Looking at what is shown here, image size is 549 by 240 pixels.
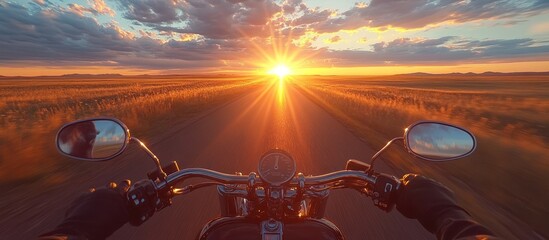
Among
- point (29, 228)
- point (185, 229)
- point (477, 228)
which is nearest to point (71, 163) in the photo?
point (29, 228)

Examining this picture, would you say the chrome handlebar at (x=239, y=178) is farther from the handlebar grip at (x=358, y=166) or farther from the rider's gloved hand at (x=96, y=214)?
the rider's gloved hand at (x=96, y=214)

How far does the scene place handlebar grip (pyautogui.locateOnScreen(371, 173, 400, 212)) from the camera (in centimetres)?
188

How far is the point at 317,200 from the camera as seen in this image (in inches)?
84.6

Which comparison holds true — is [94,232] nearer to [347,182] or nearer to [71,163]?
[347,182]

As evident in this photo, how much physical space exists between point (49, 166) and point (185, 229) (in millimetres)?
4571

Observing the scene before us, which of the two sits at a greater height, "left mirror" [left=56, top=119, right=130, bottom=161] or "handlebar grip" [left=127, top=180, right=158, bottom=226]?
"left mirror" [left=56, top=119, right=130, bottom=161]

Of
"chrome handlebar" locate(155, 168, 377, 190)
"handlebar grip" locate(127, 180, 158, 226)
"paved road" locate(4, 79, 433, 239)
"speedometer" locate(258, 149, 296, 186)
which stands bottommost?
"paved road" locate(4, 79, 433, 239)

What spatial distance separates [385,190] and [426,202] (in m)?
0.22

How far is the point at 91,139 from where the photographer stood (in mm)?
2094

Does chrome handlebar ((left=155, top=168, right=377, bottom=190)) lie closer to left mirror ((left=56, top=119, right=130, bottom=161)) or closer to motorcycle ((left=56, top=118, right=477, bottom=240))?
motorcycle ((left=56, top=118, right=477, bottom=240))

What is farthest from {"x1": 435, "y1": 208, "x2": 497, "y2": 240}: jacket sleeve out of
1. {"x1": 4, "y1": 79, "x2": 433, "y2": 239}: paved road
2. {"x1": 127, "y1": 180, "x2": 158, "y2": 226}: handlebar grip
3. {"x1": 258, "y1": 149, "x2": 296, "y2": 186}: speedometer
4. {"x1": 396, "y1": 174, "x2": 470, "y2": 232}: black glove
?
{"x1": 4, "y1": 79, "x2": 433, "y2": 239}: paved road

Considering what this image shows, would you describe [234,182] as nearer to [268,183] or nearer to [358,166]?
[268,183]

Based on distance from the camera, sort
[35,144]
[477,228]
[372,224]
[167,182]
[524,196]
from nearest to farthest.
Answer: [477,228] < [167,182] < [372,224] < [524,196] < [35,144]

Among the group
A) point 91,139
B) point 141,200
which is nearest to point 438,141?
point 141,200
